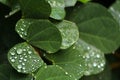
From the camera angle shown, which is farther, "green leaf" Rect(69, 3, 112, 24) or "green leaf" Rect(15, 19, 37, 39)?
"green leaf" Rect(69, 3, 112, 24)


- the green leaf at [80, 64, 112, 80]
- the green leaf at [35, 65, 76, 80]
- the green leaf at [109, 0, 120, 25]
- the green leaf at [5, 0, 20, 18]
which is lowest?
the green leaf at [80, 64, 112, 80]

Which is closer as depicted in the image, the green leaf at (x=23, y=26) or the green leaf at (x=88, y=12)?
the green leaf at (x=23, y=26)

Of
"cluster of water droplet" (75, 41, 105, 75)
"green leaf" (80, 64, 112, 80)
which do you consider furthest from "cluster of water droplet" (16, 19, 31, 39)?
"green leaf" (80, 64, 112, 80)

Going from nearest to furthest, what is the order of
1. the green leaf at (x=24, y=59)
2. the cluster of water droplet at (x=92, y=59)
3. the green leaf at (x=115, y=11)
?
the green leaf at (x=24, y=59)
the cluster of water droplet at (x=92, y=59)
the green leaf at (x=115, y=11)

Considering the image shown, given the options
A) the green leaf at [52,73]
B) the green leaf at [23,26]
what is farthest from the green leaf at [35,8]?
the green leaf at [52,73]

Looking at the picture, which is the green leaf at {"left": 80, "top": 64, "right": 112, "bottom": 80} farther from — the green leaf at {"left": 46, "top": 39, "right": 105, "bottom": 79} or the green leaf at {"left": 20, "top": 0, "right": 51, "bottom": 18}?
the green leaf at {"left": 20, "top": 0, "right": 51, "bottom": 18}

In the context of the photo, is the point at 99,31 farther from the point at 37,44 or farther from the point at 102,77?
the point at 37,44

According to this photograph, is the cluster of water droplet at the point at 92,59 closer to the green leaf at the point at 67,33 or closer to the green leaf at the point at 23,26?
the green leaf at the point at 67,33

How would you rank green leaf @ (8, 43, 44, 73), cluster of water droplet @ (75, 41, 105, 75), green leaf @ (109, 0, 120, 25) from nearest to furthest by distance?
1. green leaf @ (8, 43, 44, 73)
2. cluster of water droplet @ (75, 41, 105, 75)
3. green leaf @ (109, 0, 120, 25)
